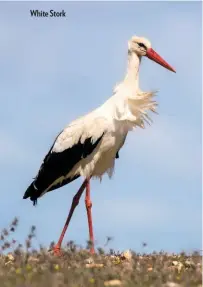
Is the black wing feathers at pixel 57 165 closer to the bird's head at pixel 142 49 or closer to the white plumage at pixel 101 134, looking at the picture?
the white plumage at pixel 101 134

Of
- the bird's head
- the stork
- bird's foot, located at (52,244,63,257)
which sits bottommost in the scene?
bird's foot, located at (52,244,63,257)

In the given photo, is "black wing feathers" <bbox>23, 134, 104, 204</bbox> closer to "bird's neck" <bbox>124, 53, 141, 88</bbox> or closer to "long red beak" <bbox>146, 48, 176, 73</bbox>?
"bird's neck" <bbox>124, 53, 141, 88</bbox>

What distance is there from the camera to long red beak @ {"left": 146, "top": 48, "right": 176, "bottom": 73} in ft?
41.2

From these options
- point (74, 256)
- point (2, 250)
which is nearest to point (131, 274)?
point (74, 256)

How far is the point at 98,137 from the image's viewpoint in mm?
11477

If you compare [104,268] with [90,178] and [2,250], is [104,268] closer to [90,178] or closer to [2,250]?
[2,250]

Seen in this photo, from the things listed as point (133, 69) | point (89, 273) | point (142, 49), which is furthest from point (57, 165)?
point (89, 273)

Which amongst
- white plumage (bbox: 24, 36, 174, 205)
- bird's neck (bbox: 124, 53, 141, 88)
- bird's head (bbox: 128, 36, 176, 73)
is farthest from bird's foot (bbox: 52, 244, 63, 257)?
bird's head (bbox: 128, 36, 176, 73)

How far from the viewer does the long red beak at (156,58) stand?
12570 mm

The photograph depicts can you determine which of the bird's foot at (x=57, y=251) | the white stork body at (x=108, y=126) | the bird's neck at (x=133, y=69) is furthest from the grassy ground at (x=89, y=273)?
the bird's neck at (x=133, y=69)

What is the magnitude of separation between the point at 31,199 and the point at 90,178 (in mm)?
1300

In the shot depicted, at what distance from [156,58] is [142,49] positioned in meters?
0.31

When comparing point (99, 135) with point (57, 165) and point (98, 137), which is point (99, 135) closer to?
point (98, 137)

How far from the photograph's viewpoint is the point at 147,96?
464 inches
